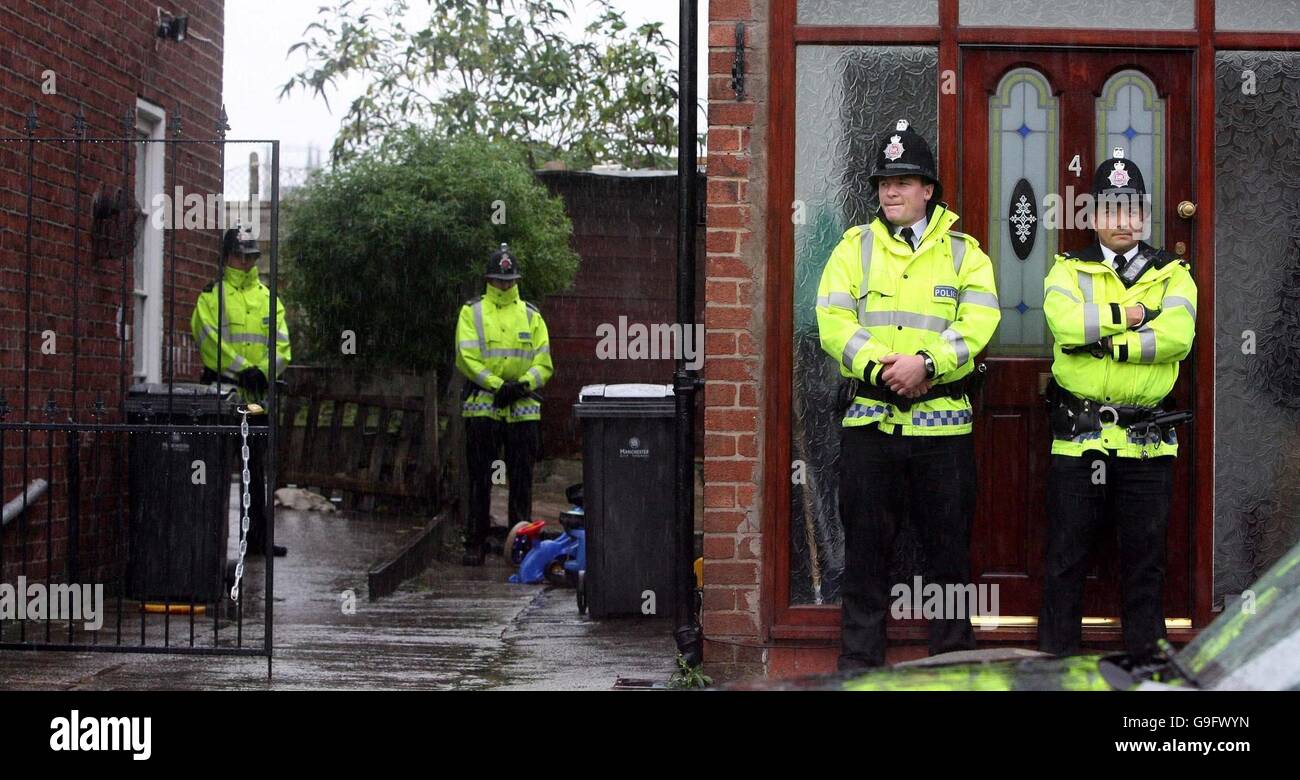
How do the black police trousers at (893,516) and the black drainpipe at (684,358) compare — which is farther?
the black drainpipe at (684,358)

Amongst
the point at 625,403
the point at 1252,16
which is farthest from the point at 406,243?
the point at 1252,16

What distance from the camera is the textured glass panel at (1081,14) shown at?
677 centimetres

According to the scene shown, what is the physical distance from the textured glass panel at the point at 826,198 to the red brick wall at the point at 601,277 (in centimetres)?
1060

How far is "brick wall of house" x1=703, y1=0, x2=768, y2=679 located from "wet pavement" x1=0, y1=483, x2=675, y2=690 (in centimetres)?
53

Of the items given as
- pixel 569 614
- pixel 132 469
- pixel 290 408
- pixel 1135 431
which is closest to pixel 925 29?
pixel 1135 431

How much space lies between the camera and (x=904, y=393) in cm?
612

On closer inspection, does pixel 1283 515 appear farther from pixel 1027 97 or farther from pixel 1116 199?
pixel 1027 97

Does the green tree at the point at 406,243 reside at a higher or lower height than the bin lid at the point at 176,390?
higher

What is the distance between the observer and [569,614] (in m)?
9.13

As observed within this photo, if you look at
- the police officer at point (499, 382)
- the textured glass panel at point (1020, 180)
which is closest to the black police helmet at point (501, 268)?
the police officer at point (499, 382)

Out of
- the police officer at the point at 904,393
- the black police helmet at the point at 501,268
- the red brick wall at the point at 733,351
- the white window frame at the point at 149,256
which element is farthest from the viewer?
the black police helmet at the point at 501,268

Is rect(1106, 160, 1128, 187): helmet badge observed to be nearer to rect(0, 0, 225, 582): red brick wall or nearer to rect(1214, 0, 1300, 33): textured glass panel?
rect(1214, 0, 1300, 33): textured glass panel

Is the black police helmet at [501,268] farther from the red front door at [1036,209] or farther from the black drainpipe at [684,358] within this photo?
the red front door at [1036,209]

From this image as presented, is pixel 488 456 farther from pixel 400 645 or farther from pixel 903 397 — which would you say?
pixel 903 397
